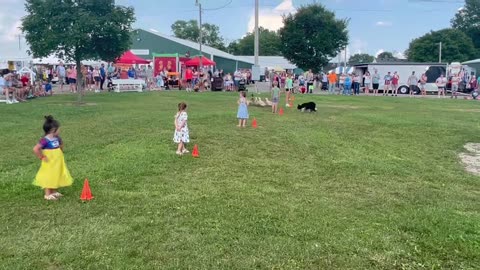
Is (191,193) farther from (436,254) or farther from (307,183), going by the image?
(436,254)

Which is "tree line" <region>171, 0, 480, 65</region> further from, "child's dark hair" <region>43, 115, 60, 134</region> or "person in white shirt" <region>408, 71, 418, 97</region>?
"child's dark hair" <region>43, 115, 60, 134</region>

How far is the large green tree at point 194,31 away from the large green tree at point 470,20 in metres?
49.9

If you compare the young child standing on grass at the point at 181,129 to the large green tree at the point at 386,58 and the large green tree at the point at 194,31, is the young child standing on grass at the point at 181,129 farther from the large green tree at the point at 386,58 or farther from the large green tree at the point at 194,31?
the large green tree at the point at 194,31

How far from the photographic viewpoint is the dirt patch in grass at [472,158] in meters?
9.46

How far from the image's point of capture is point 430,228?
555 cm

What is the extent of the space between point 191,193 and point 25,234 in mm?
2348

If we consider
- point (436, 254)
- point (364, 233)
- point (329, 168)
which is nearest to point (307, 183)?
point (329, 168)

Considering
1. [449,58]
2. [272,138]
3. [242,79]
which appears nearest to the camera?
[272,138]

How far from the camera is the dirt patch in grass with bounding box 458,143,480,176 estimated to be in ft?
31.0

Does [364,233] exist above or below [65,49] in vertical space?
below

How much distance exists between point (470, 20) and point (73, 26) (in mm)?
91628

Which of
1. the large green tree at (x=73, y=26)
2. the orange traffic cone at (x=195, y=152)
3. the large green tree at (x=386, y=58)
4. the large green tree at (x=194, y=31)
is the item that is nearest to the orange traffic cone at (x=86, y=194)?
the orange traffic cone at (x=195, y=152)

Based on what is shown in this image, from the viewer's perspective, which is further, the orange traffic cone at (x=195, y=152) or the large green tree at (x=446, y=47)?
the large green tree at (x=446, y=47)

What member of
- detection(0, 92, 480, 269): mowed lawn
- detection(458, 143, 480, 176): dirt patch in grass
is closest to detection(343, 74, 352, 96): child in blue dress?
detection(0, 92, 480, 269): mowed lawn
